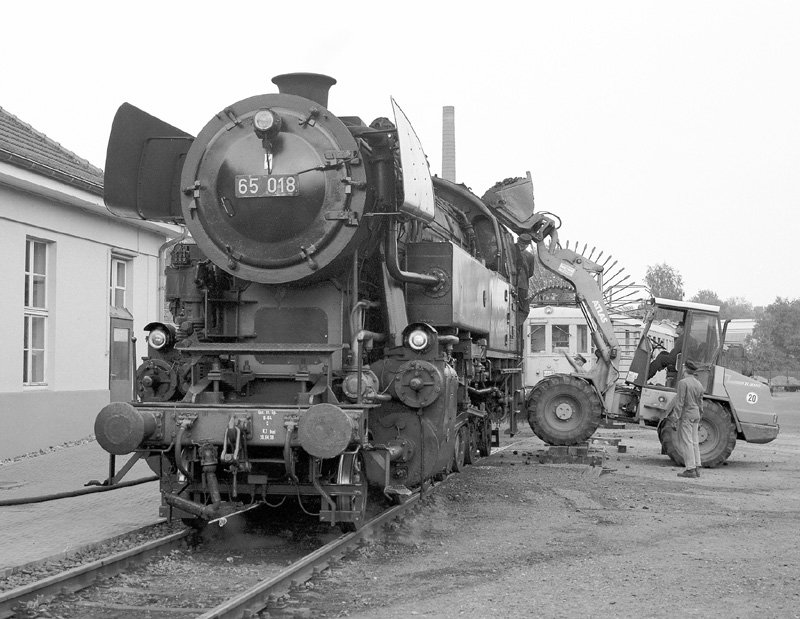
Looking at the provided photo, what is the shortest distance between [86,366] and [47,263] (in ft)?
6.26

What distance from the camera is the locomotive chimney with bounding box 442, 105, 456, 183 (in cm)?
3253

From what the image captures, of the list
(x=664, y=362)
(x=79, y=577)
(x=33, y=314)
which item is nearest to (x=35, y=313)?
(x=33, y=314)

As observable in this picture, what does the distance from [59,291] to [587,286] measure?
8187 millimetres

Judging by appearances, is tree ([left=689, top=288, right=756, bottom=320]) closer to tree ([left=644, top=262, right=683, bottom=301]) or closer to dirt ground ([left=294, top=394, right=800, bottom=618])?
tree ([left=644, top=262, right=683, bottom=301])

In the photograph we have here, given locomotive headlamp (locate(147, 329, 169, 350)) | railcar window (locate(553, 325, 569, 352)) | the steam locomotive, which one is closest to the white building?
locomotive headlamp (locate(147, 329, 169, 350))

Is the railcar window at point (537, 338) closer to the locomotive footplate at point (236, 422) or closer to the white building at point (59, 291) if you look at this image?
the white building at point (59, 291)

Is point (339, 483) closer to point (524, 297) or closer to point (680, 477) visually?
point (680, 477)

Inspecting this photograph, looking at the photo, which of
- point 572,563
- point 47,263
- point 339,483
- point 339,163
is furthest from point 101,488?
point 47,263

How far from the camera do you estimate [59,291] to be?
14734 mm

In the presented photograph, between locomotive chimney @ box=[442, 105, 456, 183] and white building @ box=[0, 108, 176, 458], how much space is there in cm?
1623

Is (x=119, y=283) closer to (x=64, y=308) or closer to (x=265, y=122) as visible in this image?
(x=64, y=308)

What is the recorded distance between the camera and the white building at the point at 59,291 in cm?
1335

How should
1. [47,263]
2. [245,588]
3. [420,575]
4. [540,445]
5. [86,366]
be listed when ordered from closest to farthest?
[245,588]
[420,575]
[47,263]
[86,366]
[540,445]

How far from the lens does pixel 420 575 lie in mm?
6711
